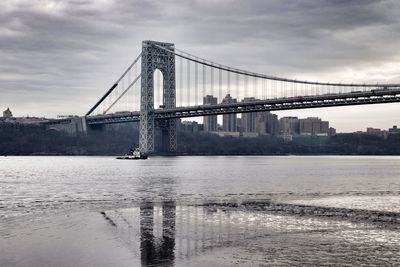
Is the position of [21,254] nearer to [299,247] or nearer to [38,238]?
[38,238]

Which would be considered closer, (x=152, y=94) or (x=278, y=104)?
(x=278, y=104)

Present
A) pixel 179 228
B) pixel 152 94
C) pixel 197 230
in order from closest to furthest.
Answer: pixel 197 230
pixel 179 228
pixel 152 94

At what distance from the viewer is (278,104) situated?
278 feet

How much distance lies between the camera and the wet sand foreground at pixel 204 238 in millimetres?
12969

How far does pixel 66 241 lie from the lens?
49.8 feet

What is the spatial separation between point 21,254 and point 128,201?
41.5 feet

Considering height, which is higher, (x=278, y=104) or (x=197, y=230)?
(x=278, y=104)

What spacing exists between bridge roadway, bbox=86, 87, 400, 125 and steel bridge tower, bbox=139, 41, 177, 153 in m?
2.43

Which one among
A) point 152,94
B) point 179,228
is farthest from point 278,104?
point 179,228

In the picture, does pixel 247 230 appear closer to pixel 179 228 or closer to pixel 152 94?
pixel 179 228

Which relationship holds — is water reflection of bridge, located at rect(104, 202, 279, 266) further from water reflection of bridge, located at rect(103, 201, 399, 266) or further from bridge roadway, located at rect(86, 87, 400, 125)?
bridge roadway, located at rect(86, 87, 400, 125)

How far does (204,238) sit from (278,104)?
231 ft

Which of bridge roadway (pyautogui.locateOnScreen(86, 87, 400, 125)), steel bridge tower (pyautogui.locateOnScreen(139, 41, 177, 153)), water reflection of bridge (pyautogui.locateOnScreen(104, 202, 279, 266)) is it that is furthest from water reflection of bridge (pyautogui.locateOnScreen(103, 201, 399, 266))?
steel bridge tower (pyautogui.locateOnScreen(139, 41, 177, 153))

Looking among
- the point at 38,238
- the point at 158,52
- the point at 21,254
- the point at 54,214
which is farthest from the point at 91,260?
the point at 158,52
